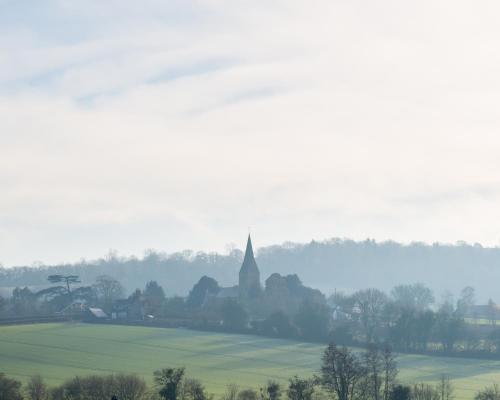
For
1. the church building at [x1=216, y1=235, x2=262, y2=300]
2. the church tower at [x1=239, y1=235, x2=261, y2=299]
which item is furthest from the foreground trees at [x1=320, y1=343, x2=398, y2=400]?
the church tower at [x1=239, y1=235, x2=261, y2=299]

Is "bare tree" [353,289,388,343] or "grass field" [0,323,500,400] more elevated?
"bare tree" [353,289,388,343]

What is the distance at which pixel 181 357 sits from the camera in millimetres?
122438

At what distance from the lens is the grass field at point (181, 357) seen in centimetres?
11044

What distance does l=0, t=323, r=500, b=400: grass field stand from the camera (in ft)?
362

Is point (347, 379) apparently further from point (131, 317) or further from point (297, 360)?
point (131, 317)

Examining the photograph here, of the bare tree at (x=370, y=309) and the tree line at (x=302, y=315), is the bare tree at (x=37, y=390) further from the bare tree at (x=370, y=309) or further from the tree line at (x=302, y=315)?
the bare tree at (x=370, y=309)

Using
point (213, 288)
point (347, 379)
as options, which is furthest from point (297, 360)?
point (213, 288)

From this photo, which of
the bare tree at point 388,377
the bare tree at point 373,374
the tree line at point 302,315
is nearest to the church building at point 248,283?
the tree line at point 302,315

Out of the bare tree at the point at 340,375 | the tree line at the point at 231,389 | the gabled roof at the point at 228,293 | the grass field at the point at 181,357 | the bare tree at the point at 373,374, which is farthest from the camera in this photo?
the gabled roof at the point at 228,293

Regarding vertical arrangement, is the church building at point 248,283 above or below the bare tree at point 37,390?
above

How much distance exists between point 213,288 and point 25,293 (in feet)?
90.9

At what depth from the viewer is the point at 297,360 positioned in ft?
403

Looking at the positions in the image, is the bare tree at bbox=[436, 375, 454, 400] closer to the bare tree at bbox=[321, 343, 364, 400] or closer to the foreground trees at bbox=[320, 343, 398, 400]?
the foreground trees at bbox=[320, 343, 398, 400]

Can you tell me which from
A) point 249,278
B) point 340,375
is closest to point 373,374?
point 340,375
